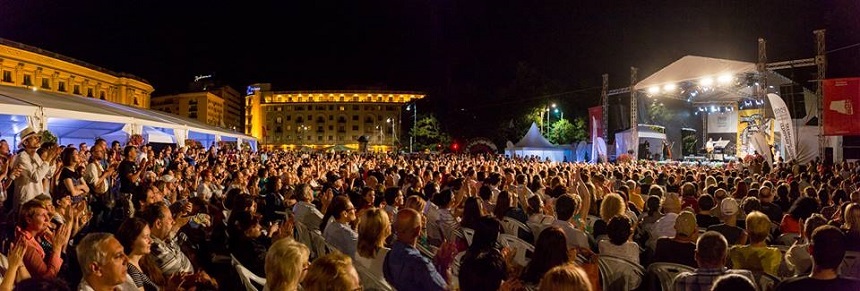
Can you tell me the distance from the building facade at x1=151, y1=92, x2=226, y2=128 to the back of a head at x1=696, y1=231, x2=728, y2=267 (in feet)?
361

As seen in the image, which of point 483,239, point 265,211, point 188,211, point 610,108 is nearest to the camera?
point 483,239

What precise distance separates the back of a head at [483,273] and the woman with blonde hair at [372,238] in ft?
2.66

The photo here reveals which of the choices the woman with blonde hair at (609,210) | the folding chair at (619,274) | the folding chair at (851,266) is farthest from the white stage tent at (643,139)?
the folding chair at (619,274)

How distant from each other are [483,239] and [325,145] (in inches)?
4767

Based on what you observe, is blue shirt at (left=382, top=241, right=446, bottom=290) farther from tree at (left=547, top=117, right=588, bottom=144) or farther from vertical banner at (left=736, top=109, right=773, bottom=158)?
tree at (left=547, top=117, right=588, bottom=144)

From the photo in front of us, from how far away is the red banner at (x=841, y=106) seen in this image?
1797 centimetres

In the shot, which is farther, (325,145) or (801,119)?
(325,145)

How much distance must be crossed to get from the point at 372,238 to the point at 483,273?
1.04 meters

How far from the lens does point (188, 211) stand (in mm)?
5652

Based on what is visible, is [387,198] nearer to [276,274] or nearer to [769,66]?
[276,274]

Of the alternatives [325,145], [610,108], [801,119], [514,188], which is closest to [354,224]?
[514,188]

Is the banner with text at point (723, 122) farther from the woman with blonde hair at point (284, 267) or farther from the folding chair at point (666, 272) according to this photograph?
the woman with blonde hair at point (284, 267)

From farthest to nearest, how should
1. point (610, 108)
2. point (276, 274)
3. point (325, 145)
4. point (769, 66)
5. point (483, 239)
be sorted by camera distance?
point (325, 145) → point (610, 108) → point (769, 66) → point (483, 239) → point (276, 274)

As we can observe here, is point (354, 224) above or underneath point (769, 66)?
underneath
